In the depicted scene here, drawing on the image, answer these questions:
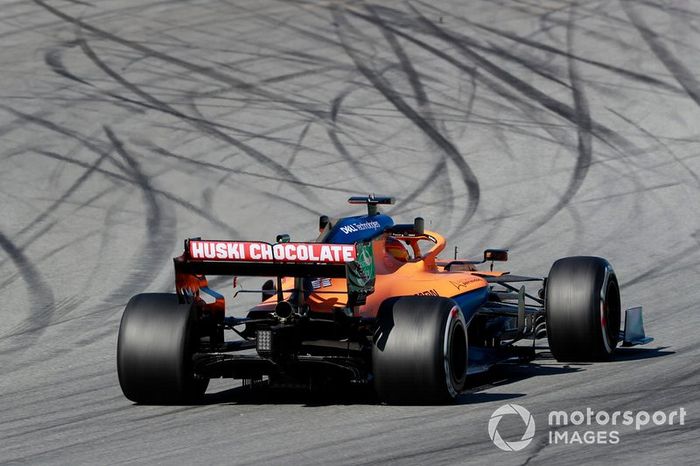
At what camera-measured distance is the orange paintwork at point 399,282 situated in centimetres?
1036

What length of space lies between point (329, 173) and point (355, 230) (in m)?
9.64

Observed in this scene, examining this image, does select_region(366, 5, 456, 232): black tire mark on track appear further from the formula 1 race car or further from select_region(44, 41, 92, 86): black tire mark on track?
the formula 1 race car

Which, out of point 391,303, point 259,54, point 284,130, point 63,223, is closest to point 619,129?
point 284,130

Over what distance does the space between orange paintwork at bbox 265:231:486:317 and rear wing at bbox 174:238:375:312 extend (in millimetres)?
670

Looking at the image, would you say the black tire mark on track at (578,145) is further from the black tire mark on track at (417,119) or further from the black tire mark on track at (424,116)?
the black tire mark on track at (424,116)

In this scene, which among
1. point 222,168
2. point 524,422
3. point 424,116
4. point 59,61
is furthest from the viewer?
point 59,61

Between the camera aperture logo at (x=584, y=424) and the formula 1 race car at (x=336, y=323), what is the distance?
80cm

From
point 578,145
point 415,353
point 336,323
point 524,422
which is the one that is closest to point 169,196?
point 578,145

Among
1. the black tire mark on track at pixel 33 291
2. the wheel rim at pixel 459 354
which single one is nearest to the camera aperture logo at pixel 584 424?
the wheel rim at pixel 459 354

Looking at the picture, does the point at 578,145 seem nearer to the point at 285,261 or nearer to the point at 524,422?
the point at 285,261

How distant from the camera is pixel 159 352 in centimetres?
979

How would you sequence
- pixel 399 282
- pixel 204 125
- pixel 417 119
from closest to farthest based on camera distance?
1. pixel 399 282
2. pixel 204 125
3. pixel 417 119

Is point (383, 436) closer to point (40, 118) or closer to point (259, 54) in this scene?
point (40, 118)

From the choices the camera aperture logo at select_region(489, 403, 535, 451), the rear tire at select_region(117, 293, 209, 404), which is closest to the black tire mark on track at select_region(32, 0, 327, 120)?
the rear tire at select_region(117, 293, 209, 404)
